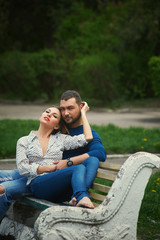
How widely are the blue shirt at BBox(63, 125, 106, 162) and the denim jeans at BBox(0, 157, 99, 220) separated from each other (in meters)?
0.25

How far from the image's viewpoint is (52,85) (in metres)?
26.0

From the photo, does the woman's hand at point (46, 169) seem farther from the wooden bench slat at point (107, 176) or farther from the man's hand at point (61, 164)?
the wooden bench slat at point (107, 176)

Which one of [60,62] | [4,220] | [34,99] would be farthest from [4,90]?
[4,220]

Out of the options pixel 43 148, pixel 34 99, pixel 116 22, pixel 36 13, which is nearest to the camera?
pixel 43 148

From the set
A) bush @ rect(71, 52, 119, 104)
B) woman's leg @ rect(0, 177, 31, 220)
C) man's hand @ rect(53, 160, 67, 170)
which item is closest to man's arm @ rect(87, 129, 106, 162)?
man's hand @ rect(53, 160, 67, 170)

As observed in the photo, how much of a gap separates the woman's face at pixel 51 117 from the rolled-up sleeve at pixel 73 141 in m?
0.16

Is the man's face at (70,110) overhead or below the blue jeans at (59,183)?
overhead

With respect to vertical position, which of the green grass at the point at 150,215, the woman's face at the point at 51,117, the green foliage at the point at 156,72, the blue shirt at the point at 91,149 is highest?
the woman's face at the point at 51,117

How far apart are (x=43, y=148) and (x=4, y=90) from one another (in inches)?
1020

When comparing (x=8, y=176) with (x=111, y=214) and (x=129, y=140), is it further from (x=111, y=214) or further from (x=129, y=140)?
(x=129, y=140)

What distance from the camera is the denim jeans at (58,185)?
11.1 ft

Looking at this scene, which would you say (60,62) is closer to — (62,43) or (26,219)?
(62,43)

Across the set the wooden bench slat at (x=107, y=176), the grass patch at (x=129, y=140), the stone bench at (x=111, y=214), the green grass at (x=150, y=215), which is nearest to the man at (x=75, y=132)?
the wooden bench slat at (x=107, y=176)

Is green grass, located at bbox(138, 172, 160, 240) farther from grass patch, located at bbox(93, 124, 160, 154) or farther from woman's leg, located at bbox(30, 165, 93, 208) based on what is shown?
grass patch, located at bbox(93, 124, 160, 154)
